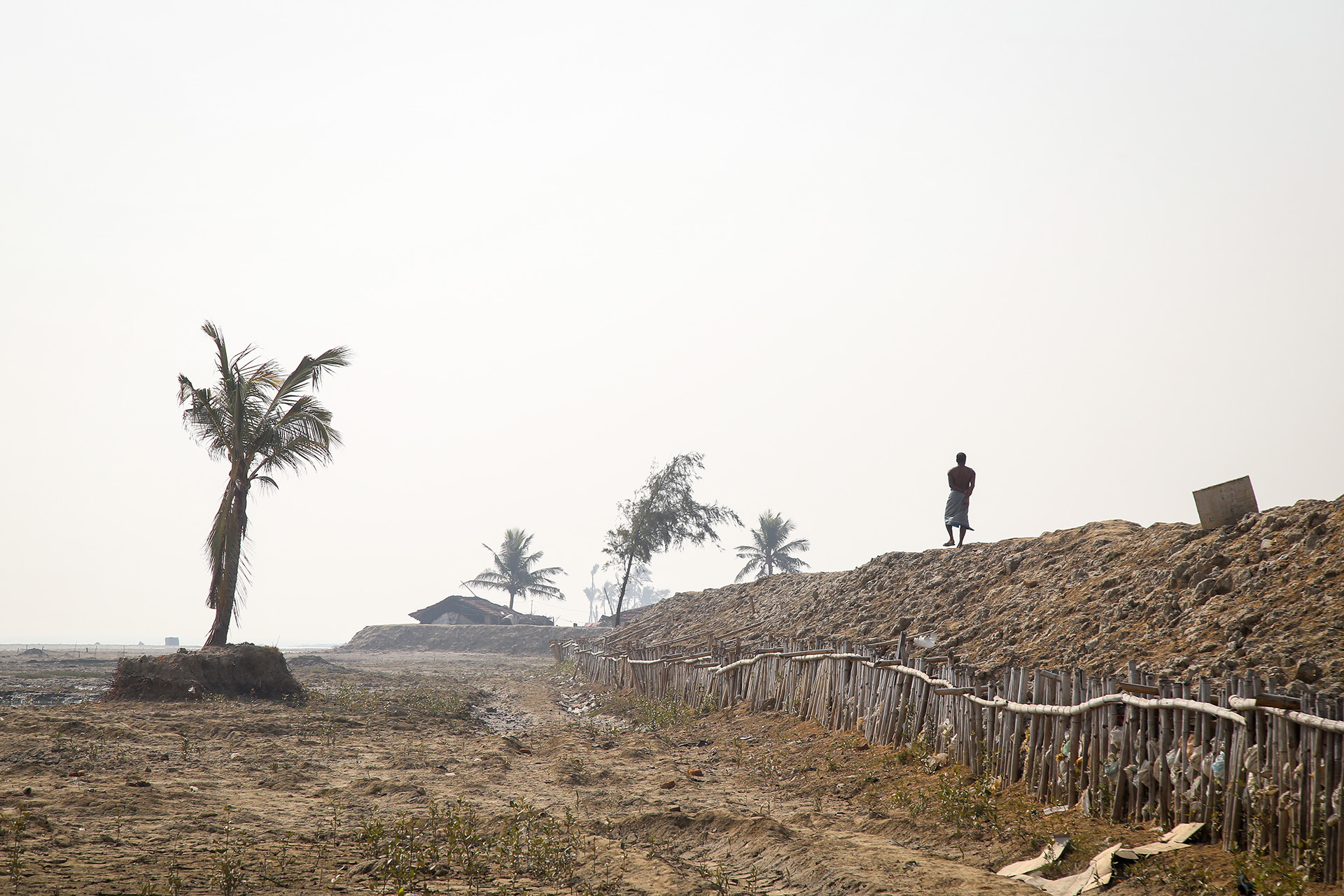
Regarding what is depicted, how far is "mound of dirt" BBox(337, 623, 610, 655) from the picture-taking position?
43.5 metres

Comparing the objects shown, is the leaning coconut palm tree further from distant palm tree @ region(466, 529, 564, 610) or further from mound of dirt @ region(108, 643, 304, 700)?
distant palm tree @ region(466, 529, 564, 610)

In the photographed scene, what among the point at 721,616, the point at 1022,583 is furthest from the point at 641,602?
the point at 1022,583

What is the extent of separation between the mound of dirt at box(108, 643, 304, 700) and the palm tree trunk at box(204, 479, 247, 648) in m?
0.77

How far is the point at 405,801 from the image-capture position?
282 inches

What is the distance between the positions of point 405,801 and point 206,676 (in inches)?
339

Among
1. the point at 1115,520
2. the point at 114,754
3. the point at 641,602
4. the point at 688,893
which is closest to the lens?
the point at 688,893

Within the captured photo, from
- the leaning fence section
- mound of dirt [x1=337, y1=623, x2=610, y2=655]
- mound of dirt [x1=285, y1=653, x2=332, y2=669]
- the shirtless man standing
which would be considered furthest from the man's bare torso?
mound of dirt [x1=337, y1=623, x2=610, y2=655]

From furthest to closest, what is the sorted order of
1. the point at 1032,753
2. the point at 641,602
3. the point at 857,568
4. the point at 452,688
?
the point at 641,602
the point at 452,688
the point at 857,568
the point at 1032,753

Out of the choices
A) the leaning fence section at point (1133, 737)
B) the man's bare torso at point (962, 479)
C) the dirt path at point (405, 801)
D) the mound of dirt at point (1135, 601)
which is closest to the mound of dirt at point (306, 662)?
the dirt path at point (405, 801)

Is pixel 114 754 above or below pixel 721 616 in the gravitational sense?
below

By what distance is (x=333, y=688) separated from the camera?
58.5 ft

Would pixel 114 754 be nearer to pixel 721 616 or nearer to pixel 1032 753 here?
pixel 1032 753

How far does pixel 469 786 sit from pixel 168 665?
27.5 ft

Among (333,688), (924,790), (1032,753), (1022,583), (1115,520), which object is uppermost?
(1115,520)
